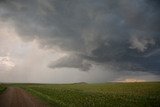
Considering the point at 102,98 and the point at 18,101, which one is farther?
the point at 102,98

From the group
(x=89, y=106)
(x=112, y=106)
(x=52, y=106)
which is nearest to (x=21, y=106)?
(x=52, y=106)

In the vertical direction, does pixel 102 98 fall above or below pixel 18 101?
above

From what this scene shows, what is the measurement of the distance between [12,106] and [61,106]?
5.02 metres

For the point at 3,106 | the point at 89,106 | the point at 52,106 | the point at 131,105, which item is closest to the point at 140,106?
the point at 131,105

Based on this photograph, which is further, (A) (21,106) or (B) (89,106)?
(B) (89,106)

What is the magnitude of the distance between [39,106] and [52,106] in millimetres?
1451

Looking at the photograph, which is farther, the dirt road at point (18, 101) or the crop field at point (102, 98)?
the crop field at point (102, 98)

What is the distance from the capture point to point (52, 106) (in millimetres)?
25703

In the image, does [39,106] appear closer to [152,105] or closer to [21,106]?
[21,106]

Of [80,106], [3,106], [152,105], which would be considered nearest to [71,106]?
[80,106]

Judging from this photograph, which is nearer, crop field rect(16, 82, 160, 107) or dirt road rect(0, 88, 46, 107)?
dirt road rect(0, 88, 46, 107)

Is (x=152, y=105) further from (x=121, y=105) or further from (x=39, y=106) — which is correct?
(x=39, y=106)

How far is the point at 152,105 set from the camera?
26344mm

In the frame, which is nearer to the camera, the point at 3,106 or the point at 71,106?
the point at 3,106
